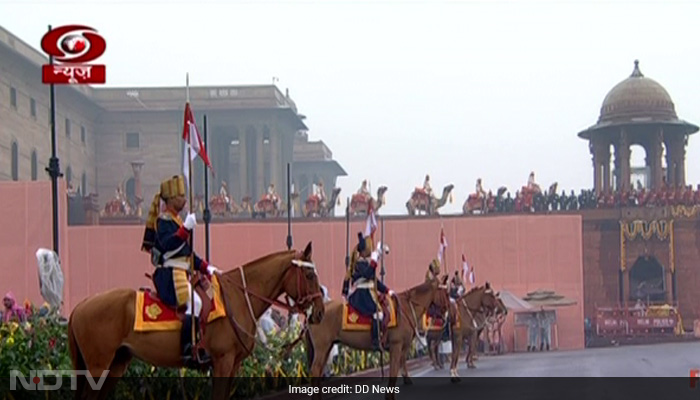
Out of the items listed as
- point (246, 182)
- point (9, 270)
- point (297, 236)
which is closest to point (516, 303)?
point (297, 236)

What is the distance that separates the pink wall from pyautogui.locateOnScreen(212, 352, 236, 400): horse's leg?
38.4 meters

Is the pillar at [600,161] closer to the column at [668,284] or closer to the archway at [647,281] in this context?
the archway at [647,281]

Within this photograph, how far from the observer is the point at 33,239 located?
49938 millimetres

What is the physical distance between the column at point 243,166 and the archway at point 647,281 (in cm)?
3724

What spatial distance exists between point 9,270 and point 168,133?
43478 mm

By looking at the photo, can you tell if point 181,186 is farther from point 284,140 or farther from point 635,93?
point 284,140

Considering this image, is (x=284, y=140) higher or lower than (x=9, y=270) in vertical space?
higher

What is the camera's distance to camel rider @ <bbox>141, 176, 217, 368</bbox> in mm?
13891

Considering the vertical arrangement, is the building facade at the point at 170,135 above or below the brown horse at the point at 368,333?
above

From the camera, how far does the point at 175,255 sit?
46.3 ft

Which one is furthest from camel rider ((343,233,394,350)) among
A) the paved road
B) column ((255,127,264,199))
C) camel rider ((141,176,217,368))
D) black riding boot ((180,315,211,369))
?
column ((255,127,264,199))

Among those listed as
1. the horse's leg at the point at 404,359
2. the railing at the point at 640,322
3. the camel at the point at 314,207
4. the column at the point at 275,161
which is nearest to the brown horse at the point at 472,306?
the horse's leg at the point at 404,359

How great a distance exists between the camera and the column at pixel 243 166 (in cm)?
9150

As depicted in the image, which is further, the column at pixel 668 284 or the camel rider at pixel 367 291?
the column at pixel 668 284
